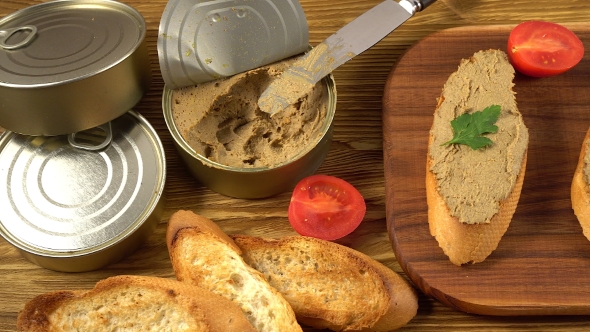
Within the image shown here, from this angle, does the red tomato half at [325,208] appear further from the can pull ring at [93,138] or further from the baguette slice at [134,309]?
the can pull ring at [93,138]

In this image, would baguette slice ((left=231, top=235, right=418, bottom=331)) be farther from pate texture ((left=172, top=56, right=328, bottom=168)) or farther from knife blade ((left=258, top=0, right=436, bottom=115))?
knife blade ((left=258, top=0, right=436, bottom=115))

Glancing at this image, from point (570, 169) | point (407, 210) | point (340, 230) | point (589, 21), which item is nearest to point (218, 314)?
point (340, 230)

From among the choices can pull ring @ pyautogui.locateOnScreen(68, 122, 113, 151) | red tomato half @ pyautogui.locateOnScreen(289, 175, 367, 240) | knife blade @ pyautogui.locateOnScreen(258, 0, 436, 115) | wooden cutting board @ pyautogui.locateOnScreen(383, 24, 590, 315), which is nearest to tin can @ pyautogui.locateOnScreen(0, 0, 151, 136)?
can pull ring @ pyautogui.locateOnScreen(68, 122, 113, 151)

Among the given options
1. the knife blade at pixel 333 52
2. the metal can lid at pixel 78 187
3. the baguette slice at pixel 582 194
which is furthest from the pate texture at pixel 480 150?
the metal can lid at pixel 78 187

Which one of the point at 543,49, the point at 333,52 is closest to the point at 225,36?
the point at 333,52

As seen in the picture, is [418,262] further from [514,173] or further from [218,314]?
[218,314]

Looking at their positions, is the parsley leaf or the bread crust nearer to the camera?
the bread crust
